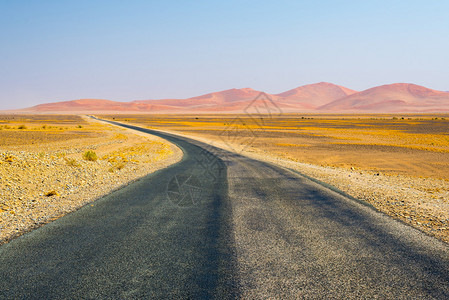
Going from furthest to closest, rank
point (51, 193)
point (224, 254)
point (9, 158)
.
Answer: point (9, 158)
point (51, 193)
point (224, 254)

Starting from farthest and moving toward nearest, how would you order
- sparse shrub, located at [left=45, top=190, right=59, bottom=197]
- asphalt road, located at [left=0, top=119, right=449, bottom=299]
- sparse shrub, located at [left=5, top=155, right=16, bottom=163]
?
sparse shrub, located at [left=5, top=155, right=16, bottom=163], sparse shrub, located at [left=45, top=190, right=59, bottom=197], asphalt road, located at [left=0, top=119, right=449, bottom=299]

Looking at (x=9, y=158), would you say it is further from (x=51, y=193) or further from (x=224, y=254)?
(x=224, y=254)

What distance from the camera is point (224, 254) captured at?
548 cm

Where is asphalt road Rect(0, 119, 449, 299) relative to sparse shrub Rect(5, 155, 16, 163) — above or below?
below

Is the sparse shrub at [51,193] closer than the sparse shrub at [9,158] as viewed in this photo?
Yes

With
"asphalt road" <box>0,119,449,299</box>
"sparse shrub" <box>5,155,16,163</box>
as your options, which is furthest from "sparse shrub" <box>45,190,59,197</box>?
"sparse shrub" <box>5,155,16,163</box>

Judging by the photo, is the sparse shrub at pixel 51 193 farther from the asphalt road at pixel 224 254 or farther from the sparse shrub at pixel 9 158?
the sparse shrub at pixel 9 158

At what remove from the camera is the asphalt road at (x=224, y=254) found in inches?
171

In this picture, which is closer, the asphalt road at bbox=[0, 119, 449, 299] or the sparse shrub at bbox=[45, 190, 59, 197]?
the asphalt road at bbox=[0, 119, 449, 299]

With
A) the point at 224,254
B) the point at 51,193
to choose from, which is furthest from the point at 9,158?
the point at 224,254

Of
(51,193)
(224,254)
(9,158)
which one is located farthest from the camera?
(9,158)

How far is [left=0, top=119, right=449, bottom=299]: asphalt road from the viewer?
4355 millimetres

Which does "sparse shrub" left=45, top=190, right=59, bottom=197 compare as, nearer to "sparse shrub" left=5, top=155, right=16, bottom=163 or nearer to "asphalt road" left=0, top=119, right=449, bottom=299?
"asphalt road" left=0, top=119, right=449, bottom=299

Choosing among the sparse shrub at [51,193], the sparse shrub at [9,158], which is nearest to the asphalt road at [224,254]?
the sparse shrub at [51,193]
